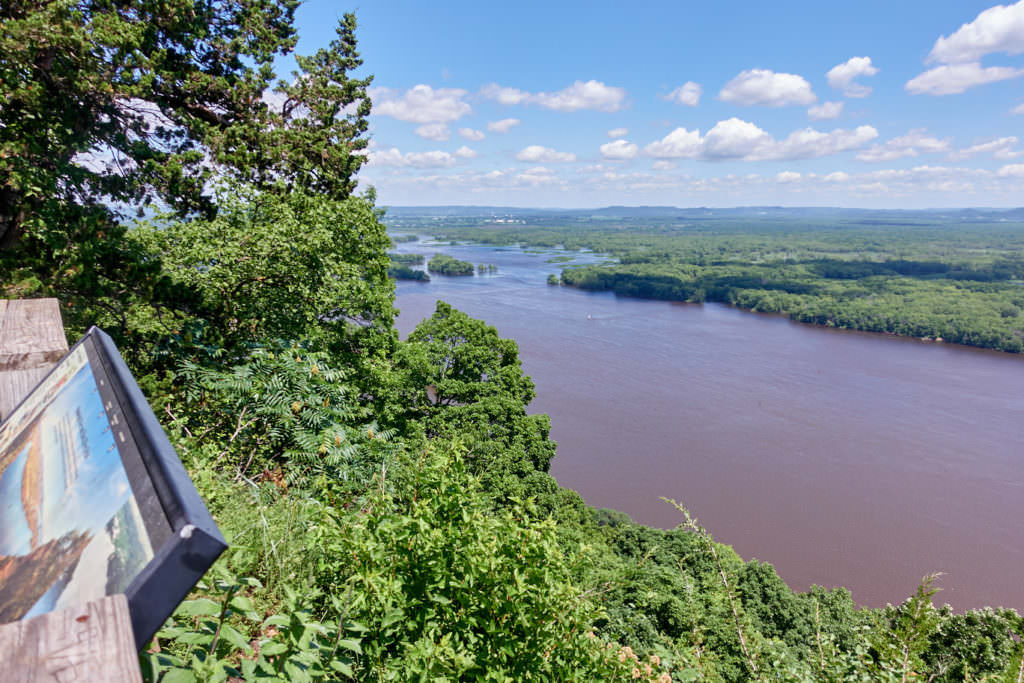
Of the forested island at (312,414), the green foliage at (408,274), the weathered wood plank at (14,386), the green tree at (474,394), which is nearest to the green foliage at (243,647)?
the forested island at (312,414)

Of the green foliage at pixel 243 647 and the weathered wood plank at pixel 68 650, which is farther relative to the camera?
the green foliage at pixel 243 647

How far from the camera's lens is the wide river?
22.8m

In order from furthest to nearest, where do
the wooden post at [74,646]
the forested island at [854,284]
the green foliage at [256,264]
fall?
the forested island at [854,284] < the green foliage at [256,264] < the wooden post at [74,646]

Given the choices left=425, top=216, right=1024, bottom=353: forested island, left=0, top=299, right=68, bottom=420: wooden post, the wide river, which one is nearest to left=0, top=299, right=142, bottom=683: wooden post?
Answer: left=0, top=299, right=68, bottom=420: wooden post

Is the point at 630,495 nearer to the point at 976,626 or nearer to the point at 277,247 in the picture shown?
the point at 976,626

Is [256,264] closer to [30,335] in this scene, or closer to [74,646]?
[30,335]

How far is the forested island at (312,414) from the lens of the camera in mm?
2111

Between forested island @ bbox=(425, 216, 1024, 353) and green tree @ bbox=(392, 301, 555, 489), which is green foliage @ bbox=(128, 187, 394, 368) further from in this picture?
forested island @ bbox=(425, 216, 1024, 353)

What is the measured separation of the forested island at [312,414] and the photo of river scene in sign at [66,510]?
1.29 ft

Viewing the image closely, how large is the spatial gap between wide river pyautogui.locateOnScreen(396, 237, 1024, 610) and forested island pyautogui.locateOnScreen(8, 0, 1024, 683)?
7.06 metres

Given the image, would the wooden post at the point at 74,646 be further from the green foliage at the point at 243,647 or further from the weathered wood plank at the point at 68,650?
the green foliage at the point at 243,647

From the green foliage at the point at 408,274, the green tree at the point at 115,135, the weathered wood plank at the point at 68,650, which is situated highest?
the green tree at the point at 115,135

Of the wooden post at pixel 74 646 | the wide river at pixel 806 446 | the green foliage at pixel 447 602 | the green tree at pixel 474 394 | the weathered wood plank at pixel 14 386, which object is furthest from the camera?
the wide river at pixel 806 446

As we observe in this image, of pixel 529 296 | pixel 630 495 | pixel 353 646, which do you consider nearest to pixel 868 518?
pixel 630 495
